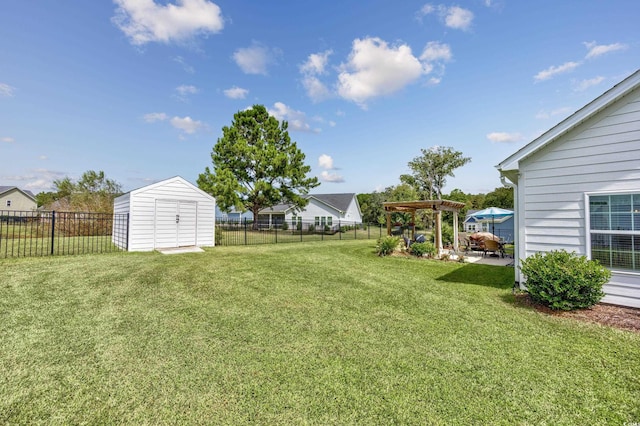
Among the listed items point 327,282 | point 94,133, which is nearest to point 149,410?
point 327,282

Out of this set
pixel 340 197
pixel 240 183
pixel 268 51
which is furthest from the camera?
pixel 340 197

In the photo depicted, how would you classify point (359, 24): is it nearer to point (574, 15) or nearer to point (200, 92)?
point (574, 15)

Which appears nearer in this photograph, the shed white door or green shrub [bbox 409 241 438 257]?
green shrub [bbox 409 241 438 257]

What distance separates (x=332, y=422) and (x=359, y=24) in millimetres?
13442

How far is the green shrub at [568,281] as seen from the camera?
14.0ft

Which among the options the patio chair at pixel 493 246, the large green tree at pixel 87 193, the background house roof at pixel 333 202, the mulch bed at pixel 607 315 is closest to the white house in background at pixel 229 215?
the background house roof at pixel 333 202

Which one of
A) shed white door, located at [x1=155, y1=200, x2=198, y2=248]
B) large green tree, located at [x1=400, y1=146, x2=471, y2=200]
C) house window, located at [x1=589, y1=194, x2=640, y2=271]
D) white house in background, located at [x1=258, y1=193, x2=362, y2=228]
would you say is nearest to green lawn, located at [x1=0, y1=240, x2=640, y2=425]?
house window, located at [x1=589, y1=194, x2=640, y2=271]

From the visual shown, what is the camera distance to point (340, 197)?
118 ft

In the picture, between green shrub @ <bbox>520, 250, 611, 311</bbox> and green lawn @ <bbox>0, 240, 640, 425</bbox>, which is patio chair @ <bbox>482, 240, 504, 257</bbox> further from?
green shrub @ <bbox>520, 250, 611, 311</bbox>

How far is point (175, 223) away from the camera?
11.8m

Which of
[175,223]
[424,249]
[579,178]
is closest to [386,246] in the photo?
[424,249]

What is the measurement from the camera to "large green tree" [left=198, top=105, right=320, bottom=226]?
75.3ft

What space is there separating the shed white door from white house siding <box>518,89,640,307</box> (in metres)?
12.3

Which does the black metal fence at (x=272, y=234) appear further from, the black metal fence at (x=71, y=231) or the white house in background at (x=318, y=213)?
the black metal fence at (x=71, y=231)
